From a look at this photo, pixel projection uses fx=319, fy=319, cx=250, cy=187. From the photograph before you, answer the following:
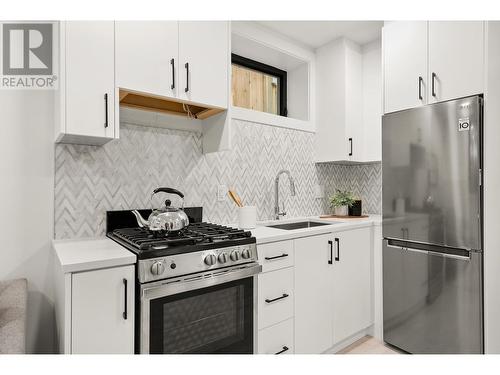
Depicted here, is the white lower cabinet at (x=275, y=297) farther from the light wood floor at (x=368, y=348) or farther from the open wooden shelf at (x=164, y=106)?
the open wooden shelf at (x=164, y=106)

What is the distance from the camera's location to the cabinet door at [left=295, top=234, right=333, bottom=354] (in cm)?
203

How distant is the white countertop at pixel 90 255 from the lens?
126cm

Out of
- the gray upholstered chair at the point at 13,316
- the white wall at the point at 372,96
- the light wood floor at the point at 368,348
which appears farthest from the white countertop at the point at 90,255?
the white wall at the point at 372,96

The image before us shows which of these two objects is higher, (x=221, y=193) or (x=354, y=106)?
(x=354, y=106)

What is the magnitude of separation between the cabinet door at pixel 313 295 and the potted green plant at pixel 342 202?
0.80 m

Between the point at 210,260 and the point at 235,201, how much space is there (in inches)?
30.2

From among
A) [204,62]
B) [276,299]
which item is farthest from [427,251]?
[204,62]

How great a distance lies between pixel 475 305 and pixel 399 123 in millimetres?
1263

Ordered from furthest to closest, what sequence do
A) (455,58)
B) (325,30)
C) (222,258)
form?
(325,30) < (455,58) < (222,258)

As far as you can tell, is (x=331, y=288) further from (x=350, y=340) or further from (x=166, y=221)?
(x=166, y=221)

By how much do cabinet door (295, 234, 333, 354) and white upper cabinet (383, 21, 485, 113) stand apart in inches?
46.5

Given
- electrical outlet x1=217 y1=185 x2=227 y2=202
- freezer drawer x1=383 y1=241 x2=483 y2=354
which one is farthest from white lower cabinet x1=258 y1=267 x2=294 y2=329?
freezer drawer x1=383 y1=241 x2=483 y2=354

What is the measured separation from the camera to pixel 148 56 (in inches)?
66.9
